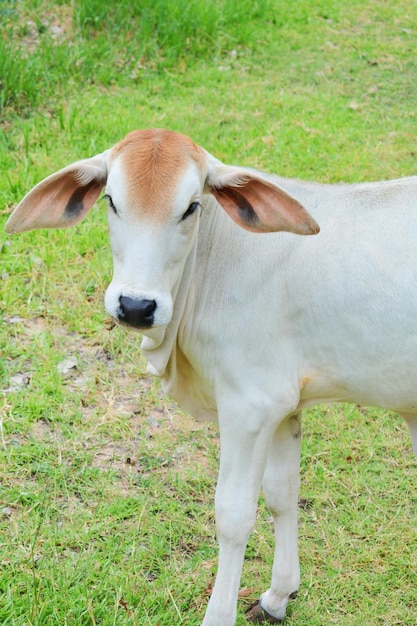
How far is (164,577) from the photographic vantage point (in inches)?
137

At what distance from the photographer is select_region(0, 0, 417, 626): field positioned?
3.48m

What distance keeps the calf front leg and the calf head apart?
506mm

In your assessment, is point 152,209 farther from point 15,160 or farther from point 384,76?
point 384,76

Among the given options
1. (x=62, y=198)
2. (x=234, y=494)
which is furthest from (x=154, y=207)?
(x=234, y=494)

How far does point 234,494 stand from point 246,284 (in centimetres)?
71

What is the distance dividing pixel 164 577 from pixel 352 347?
1.26m

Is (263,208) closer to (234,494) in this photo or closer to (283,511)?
(234,494)

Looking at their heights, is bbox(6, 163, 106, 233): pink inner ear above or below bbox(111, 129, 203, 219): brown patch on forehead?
below

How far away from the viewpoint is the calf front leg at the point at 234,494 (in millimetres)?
2959

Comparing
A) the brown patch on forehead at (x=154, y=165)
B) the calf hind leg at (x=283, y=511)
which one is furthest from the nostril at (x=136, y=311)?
the calf hind leg at (x=283, y=511)

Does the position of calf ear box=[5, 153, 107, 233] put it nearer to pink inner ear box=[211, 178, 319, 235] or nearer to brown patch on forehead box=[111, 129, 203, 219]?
brown patch on forehead box=[111, 129, 203, 219]

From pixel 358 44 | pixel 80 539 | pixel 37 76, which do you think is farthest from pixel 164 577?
pixel 358 44

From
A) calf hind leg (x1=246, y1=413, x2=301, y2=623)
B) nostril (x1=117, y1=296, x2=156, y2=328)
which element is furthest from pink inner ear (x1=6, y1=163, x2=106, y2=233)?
calf hind leg (x1=246, y1=413, x2=301, y2=623)

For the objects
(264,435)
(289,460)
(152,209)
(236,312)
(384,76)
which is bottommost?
(384,76)
